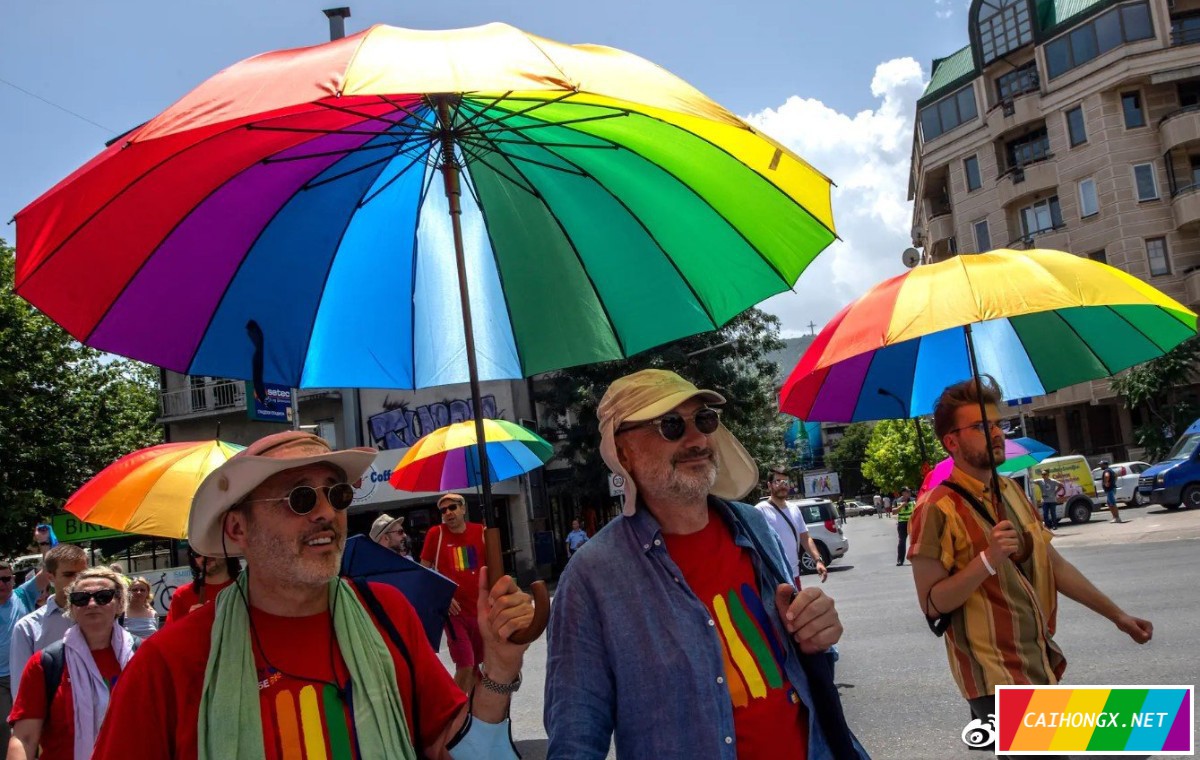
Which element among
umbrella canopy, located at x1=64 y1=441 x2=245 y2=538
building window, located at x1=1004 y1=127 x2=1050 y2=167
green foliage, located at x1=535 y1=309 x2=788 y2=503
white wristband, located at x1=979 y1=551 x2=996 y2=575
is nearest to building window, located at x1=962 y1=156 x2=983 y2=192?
building window, located at x1=1004 y1=127 x2=1050 y2=167

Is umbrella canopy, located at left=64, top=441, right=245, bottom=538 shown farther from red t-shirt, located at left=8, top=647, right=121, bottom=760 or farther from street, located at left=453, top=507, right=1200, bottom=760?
street, located at left=453, top=507, right=1200, bottom=760

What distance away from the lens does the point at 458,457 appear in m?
9.56

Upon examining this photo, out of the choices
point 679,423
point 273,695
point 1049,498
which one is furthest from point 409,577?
point 1049,498

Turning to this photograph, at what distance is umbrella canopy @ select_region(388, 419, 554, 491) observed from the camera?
902 cm

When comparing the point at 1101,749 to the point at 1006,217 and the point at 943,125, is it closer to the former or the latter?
the point at 1006,217

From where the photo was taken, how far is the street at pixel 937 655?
708 cm

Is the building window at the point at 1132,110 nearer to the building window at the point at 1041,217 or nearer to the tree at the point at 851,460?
the building window at the point at 1041,217

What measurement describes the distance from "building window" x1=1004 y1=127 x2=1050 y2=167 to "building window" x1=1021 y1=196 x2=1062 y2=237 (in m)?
2.18

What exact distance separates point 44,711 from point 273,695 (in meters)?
2.95

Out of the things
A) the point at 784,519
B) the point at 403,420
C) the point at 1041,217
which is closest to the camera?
the point at 784,519

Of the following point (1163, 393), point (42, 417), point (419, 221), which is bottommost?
point (1163, 393)

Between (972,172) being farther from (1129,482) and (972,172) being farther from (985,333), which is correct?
(985,333)

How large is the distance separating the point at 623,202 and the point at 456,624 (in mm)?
4988

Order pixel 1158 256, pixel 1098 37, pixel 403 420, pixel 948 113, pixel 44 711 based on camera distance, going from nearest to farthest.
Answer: pixel 44 711, pixel 403 420, pixel 1158 256, pixel 1098 37, pixel 948 113
